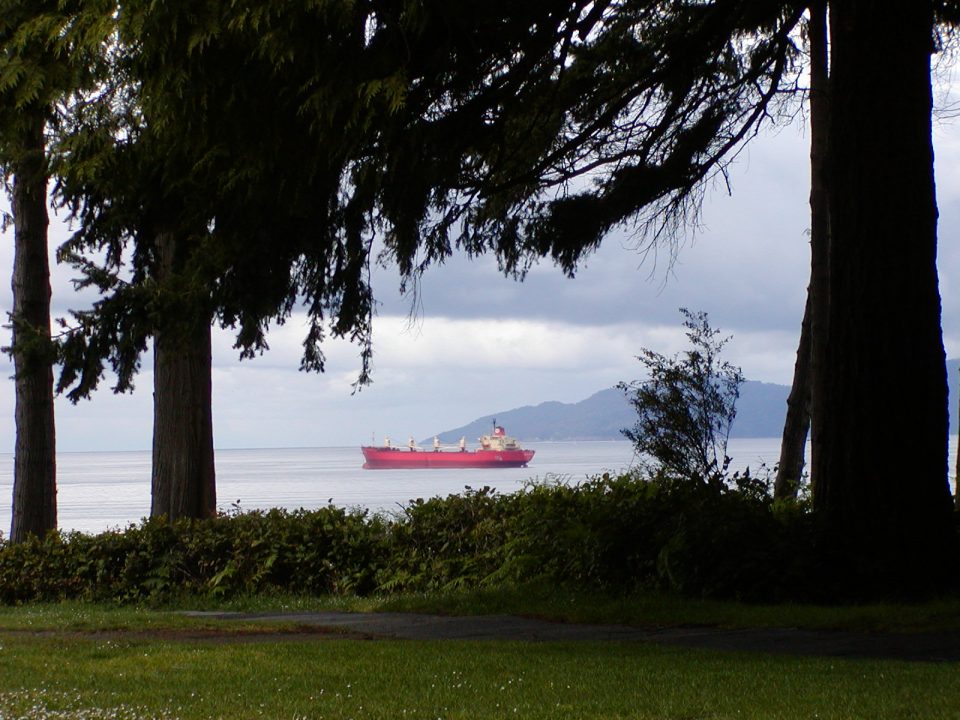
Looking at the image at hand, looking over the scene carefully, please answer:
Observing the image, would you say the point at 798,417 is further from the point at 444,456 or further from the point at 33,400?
the point at 444,456

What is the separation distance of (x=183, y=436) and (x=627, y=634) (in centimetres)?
736

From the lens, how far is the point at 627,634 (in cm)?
859

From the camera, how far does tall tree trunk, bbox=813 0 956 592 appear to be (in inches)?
373

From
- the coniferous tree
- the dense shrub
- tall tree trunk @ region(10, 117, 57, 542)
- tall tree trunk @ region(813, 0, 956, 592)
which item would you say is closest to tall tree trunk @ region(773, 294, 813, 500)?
the dense shrub

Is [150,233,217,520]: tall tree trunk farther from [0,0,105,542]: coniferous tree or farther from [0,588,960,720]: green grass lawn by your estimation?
[0,588,960,720]: green grass lawn

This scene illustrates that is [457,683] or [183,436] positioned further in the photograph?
[183,436]

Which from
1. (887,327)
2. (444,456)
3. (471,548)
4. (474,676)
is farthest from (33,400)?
(444,456)

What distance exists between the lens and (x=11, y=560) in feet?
45.8

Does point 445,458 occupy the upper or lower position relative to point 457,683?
upper

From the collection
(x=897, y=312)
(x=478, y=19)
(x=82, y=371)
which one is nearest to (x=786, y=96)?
(x=897, y=312)

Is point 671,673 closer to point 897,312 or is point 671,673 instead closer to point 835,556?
point 835,556

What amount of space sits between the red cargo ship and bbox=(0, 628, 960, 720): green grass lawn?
51.2 m

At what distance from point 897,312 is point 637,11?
402 centimetres

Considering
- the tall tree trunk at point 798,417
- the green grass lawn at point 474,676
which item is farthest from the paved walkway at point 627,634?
the tall tree trunk at point 798,417
